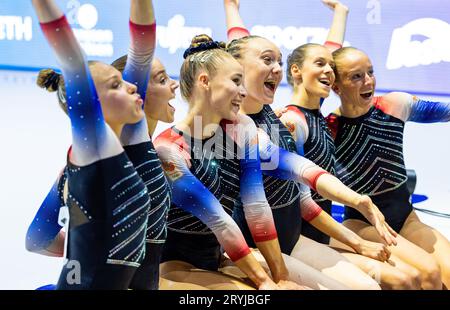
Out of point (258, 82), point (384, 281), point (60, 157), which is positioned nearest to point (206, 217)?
point (258, 82)

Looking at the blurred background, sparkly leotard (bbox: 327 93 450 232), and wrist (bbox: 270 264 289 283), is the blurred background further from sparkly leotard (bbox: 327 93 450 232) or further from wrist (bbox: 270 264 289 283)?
wrist (bbox: 270 264 289 283)

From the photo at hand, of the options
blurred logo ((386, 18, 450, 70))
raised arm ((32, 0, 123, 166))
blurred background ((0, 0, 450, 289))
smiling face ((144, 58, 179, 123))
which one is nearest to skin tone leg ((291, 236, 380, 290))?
smiling face ((144, 58, 179, 123))

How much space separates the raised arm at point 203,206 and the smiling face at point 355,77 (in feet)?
3.53

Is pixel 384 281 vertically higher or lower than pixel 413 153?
higher

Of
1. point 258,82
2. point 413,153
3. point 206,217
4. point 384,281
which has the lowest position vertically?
point 413,153

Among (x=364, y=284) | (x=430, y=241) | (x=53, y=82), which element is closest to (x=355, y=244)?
(x=364, y=284)

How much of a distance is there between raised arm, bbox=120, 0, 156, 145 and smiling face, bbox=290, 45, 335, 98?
96 centimetres

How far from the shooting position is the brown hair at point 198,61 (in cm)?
264

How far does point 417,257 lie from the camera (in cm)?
313

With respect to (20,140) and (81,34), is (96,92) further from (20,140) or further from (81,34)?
(81,34)

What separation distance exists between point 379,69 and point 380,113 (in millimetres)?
4073

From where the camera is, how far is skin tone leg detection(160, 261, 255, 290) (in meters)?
2.52

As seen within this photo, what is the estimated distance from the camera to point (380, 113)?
11.0 ft

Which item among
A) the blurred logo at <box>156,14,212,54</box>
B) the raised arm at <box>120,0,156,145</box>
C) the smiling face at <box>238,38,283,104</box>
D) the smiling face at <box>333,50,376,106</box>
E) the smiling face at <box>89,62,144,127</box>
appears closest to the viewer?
the smiling face at <box>89,62,144,127</box>
